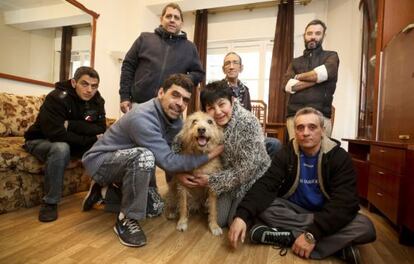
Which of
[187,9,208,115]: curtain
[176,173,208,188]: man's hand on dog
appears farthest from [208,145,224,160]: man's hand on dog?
[187,9,208,115]: curtain

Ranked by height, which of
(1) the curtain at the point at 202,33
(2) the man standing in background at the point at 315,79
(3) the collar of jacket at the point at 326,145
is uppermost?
(1) the curtain at the point at 202,33

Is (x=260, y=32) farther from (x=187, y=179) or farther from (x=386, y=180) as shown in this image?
(x=187, y=179)

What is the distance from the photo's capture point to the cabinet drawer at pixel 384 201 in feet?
5.44

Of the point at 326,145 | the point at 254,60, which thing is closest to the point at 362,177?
the point at 326,145

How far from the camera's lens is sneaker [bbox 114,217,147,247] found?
1.43m

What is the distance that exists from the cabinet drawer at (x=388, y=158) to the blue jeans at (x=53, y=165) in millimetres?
2295

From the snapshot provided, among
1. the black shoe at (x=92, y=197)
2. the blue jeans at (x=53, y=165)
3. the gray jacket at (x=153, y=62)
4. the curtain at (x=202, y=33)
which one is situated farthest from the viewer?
the curtain at (x=202, y=33)

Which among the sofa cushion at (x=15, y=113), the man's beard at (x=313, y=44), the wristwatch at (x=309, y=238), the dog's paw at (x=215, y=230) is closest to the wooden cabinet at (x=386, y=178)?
the wristwatch at (x=309, y=238)

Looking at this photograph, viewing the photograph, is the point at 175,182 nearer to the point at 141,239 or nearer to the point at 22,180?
the point at 141,239

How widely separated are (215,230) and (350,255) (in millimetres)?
764

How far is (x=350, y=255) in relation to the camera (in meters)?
1.33

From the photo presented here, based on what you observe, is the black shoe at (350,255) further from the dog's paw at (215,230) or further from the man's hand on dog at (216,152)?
the man's hand on dog at (216,152)

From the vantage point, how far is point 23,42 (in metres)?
2.90

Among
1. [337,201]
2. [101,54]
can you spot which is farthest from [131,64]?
[101,54]
